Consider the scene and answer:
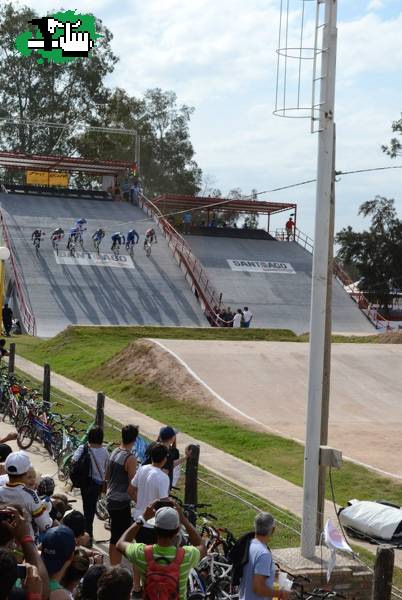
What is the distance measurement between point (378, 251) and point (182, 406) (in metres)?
49.3

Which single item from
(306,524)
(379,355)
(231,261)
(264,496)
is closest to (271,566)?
(306,524)

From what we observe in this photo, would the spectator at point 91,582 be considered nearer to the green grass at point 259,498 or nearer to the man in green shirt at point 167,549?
the man in green shirt at point 167,549

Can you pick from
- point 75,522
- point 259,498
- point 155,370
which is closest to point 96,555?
point 75,522

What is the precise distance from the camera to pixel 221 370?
26875 millimetres

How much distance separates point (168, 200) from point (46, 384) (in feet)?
128

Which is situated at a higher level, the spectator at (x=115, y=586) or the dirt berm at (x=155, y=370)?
the spectator at (x=115, y=586)

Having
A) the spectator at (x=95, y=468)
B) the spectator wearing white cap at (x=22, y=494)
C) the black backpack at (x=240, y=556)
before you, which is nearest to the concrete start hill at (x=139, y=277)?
the spectator at (x=95, y=468)

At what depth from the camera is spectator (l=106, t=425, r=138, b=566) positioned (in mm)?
9516

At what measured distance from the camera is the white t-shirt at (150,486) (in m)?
8.66

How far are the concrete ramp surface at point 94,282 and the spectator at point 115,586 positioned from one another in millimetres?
35076

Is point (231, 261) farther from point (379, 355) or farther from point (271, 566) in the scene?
point (271, 566)

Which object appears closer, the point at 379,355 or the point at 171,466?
the point at 171,466

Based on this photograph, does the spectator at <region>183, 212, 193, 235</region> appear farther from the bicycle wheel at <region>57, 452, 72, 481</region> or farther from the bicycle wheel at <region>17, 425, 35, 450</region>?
the bicycle wheel at <region>57, 452, 72, 481</region>

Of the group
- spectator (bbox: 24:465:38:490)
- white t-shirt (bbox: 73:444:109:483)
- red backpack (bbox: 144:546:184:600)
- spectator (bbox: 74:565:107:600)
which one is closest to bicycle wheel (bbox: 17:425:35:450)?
white t-shirt (bbox: 73:444:109:483)
